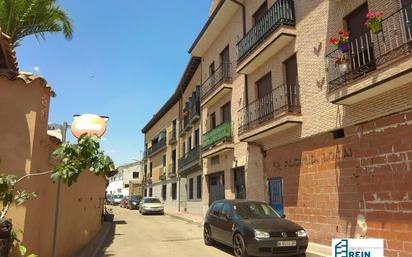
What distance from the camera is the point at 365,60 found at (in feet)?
34.7

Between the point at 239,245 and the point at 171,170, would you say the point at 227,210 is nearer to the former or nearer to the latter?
the point at 239,245

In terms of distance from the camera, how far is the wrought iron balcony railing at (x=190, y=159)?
2750 cm

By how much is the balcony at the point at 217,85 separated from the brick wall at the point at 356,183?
7.01m

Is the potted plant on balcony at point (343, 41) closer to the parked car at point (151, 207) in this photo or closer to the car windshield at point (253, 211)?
the car windshield at point (253, 211)

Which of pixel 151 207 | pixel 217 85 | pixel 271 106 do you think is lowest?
pixel 151 207

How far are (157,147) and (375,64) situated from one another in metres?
37.0

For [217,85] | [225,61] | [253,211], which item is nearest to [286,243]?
[253,211]

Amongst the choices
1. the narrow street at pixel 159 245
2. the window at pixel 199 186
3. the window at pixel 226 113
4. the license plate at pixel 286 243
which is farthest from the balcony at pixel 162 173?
the license plate at pixel 286 243

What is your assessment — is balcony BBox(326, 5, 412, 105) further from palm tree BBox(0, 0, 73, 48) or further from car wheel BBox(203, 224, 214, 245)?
palm tree BBox(0, 0, 73, 48)

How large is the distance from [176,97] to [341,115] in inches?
1061

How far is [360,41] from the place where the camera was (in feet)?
35.7

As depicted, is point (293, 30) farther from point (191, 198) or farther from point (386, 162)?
point (191, 198)

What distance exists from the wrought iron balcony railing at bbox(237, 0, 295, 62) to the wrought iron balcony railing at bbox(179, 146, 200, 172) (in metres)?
11.7

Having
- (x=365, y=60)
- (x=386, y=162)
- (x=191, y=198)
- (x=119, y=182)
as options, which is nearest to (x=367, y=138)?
(x=386, y=162)
